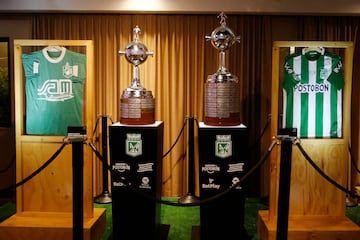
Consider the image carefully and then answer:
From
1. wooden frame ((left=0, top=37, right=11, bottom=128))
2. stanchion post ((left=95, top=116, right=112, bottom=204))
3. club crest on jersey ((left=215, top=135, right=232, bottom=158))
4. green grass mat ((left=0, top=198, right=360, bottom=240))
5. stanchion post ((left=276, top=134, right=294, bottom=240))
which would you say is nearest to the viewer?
stanchion post ((left=276, top=134, right=294, bottom=240))

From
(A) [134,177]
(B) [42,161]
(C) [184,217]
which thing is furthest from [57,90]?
(C) [184,217]

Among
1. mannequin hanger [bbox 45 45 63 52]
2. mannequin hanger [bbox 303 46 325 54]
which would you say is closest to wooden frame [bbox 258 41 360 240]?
mannequin hanger [bbox 303 46 325 54]

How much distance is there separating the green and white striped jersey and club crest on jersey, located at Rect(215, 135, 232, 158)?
573 mm

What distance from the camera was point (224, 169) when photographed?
3.34 metres

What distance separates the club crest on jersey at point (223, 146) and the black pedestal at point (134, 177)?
A: 1.67ft

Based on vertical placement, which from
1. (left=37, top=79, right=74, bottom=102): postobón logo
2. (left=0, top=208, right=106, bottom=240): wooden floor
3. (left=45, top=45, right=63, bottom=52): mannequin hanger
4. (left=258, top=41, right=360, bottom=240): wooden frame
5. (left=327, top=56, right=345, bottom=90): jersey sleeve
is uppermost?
(left=45, top=45, right=63, bottom=52): mannequin hanger

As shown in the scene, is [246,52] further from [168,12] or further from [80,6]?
[80,6]

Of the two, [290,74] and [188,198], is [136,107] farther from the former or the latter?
[188,198]

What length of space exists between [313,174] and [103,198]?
247 cm

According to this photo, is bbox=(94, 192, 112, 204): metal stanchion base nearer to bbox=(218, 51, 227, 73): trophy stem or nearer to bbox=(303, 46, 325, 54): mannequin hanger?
bbox=(218, 51, 227, 73): trophy stem

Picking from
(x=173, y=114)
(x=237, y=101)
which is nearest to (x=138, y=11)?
(x=173, y=114)

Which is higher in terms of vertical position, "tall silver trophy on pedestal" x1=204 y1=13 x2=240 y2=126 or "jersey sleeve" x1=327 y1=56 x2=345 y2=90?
"jersey sleeve" x1=327 y1=56 x2=345 y2=90

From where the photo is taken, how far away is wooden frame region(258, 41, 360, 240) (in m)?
3.46

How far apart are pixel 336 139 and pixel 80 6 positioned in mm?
3161
